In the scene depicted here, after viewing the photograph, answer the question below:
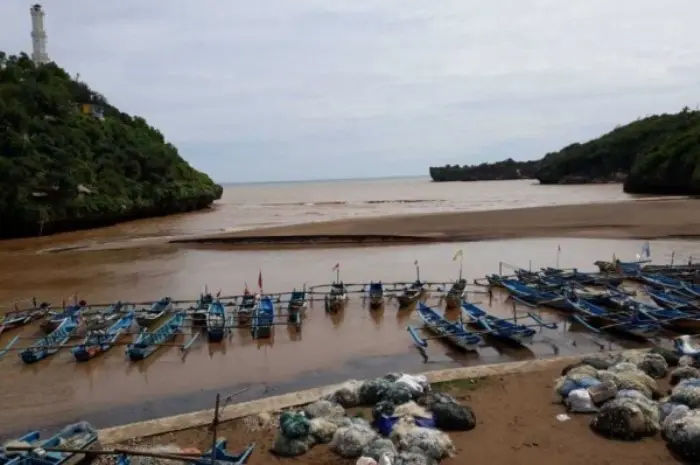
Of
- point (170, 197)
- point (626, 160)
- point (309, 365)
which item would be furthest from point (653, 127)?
point (309, 365)

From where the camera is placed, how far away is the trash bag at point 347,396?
1171 cm

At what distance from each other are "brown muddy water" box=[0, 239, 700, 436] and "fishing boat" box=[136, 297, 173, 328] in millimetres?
2774

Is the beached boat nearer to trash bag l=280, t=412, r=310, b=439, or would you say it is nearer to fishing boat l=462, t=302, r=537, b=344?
trash bag l=280, t=412, r=310, b=439

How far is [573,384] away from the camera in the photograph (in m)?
11.6

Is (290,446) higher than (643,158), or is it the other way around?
(643,158)

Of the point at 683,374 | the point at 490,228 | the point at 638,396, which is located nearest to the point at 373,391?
the point at 638,396

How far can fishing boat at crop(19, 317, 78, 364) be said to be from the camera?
17.1 m

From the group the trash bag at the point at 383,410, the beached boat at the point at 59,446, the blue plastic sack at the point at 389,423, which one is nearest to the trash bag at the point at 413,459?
the blue plastic sack at the point at 389,423

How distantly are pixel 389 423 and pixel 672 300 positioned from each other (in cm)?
1382

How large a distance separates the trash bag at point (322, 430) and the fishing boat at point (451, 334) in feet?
21.7

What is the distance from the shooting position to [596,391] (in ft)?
Answer: 36.1

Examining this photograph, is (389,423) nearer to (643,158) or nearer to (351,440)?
(351,440)

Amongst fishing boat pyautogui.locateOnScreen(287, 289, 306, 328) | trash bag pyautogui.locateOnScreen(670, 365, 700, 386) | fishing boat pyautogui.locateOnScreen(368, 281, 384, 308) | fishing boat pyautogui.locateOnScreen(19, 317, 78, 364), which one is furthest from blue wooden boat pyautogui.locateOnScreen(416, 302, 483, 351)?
fishing boat pyautogui.locateOnScreen(19, 317, 78, 364)

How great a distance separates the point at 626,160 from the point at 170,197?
8892cm
